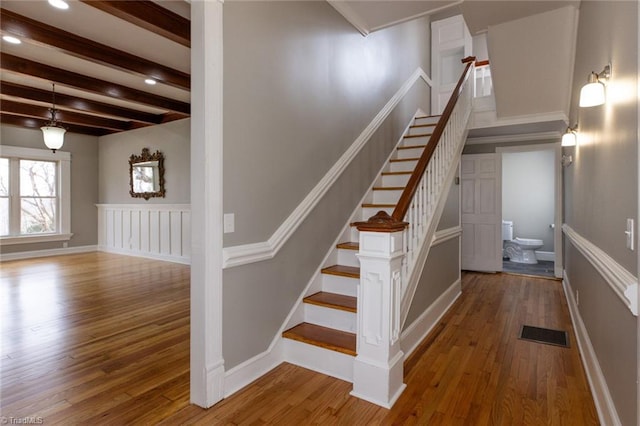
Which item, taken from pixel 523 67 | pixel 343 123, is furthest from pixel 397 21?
pixel 523 67

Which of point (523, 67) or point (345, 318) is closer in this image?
point (345, 318)

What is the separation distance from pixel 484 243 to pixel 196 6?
5.52 meters

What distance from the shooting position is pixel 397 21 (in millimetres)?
3314

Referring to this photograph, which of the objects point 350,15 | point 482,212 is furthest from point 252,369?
point 482,212

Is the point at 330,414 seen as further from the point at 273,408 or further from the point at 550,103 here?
the point at 550,103

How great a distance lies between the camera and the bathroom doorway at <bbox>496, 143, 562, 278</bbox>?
22.0ft

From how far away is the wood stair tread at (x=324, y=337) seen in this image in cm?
230

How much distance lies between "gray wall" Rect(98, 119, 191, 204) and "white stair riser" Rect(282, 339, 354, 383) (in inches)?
179

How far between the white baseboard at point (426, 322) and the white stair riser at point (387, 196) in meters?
1.15

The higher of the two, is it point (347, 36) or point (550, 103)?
point (347, 36)

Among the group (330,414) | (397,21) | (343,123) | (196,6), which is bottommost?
(330,414)

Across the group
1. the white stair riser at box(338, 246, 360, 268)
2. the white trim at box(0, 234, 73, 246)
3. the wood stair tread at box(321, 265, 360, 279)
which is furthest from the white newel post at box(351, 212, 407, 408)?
the white trim at box(0, 234, 73, 246)

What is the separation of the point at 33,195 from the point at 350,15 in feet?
24.5

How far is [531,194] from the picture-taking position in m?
7.25
